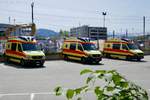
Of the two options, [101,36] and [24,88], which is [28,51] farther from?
[101,36]

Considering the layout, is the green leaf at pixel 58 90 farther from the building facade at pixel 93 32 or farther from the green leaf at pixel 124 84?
the building facade at pixel 93 32

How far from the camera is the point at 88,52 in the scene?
29.2 metres

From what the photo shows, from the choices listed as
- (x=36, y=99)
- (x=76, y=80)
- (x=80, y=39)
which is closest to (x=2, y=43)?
(x=80, y=39)

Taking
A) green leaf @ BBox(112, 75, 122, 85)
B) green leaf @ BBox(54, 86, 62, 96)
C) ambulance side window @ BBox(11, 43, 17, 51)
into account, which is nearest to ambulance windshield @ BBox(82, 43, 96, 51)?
ambulance side window @ BBox(11, 43, 17, 51)

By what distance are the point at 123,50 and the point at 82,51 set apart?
602 cm

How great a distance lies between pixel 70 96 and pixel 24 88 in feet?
43.4

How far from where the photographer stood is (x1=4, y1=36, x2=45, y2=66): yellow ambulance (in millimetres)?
25395

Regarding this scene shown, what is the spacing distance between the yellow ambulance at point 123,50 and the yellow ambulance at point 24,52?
10.1 metres

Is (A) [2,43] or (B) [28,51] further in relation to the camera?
(A) [2,43]

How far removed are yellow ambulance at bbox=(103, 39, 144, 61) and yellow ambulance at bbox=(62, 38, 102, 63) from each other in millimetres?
4454

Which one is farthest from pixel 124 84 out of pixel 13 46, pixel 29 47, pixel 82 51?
pixel 82 51

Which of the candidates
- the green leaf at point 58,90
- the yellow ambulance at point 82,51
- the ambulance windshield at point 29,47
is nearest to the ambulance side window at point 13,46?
the ambulance windshield at point 29,47

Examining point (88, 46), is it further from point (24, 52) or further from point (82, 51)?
point (24, 52)

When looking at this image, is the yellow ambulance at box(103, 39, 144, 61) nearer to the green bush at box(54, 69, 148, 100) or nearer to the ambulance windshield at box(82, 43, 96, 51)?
the ambulance windshield at box(82, 43, 96, 51)
